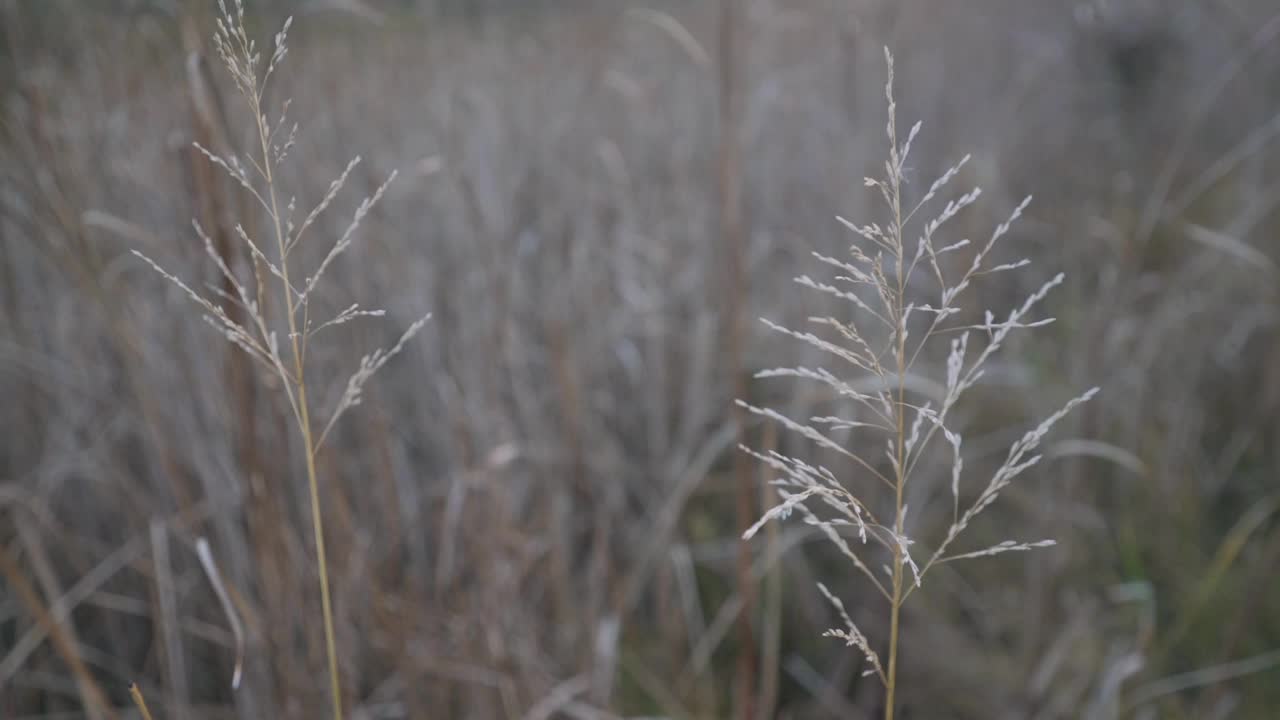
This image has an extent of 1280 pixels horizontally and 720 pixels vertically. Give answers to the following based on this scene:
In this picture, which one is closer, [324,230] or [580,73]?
[324,230]

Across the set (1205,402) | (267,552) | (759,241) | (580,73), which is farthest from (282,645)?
(580,73)

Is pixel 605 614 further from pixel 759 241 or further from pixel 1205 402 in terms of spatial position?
pixel 1205 402

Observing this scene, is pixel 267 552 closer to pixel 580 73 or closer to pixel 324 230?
pixel 324 230

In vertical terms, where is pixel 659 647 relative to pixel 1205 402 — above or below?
below

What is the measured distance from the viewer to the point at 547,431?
136 centimetres

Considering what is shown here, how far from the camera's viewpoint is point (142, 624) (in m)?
1.26

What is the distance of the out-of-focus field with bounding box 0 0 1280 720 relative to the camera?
962mm

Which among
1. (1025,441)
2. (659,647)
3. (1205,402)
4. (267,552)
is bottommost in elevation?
(659,647)

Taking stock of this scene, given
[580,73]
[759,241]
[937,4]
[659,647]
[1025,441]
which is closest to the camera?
[1025,441]

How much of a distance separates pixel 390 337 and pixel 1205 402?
1379mm

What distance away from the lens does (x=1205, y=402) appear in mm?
1623

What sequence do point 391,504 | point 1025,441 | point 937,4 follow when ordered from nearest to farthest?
point 1025,441 → point 391,504 → point 937,4

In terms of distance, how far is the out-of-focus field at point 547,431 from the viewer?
3.16ft

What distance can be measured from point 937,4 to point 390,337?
215 centimetres
